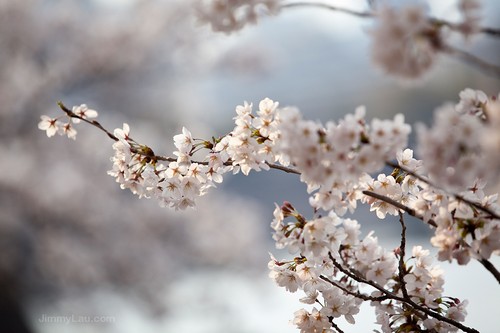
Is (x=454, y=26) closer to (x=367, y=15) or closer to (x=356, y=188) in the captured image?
(x=367, y=15)

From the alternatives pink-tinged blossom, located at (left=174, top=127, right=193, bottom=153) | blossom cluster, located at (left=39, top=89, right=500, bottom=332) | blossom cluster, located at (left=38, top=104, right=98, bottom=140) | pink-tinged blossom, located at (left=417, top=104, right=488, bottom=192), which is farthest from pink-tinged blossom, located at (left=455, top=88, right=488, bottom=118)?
blossom cluster, located at (left=38, top=104, right=98, bottom=140)

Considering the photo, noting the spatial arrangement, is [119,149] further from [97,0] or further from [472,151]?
[97,0]

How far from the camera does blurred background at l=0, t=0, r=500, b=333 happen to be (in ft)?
11.7

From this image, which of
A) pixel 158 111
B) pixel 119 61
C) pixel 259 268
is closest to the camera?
pixel 119 61

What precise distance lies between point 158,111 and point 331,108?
12.7ft

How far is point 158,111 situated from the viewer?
4883 mm

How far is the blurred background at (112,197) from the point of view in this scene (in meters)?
3.55

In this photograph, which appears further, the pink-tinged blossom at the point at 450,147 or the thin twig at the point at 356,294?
the thin twig at the point at 356,294

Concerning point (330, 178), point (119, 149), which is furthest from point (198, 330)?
point (330, 178)

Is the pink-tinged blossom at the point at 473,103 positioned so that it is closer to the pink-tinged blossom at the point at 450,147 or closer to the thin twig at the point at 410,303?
the pink-tinged blossom at the point at 450,147

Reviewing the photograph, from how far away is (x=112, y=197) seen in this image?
152 inches

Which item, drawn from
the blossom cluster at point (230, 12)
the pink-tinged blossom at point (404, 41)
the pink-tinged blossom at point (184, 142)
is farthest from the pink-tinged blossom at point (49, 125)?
the pink-tinged blossom at point (404, 41)

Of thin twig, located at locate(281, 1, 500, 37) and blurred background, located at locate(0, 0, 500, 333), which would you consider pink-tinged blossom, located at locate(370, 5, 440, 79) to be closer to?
thin twig, located at locate(281, 1, 500, 37)

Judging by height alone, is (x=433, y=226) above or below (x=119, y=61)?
below
